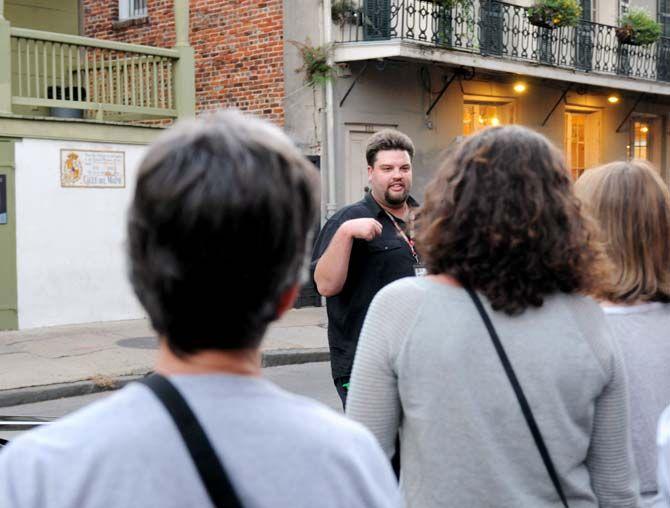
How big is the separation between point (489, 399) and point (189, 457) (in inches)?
40.6

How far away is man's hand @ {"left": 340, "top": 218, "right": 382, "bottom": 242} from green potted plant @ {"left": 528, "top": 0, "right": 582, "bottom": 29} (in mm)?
14810

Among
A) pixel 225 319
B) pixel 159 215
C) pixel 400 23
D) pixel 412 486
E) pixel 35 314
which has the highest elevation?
pixel 400 23

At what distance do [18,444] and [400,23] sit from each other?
50.8ft

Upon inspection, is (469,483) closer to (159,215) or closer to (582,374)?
(582,374)

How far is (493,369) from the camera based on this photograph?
229 centimetres

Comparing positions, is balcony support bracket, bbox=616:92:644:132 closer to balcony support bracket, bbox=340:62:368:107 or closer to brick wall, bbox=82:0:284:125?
balcony support bracket, bbox=340:62:368:107

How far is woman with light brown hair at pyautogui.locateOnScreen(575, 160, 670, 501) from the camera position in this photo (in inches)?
108

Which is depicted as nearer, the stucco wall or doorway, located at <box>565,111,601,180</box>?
the stucco wall

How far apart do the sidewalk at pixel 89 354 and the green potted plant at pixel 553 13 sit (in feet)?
24.3

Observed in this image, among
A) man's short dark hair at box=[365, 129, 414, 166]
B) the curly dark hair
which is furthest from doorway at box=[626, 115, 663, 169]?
the curly dark hair

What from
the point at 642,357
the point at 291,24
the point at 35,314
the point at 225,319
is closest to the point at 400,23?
the point at 291,24

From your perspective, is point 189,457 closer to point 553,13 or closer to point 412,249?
point 412,249

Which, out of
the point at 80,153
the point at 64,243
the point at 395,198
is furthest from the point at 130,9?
the point at 395,198

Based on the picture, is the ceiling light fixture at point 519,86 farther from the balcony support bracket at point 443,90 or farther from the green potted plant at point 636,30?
the green potted plant at point 636,30
